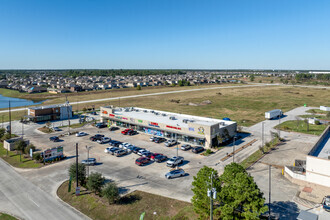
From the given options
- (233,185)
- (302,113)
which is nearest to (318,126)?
(302,113)

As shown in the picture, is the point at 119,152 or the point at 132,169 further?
the point at 119,152

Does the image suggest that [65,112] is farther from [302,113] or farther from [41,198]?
[302,113]

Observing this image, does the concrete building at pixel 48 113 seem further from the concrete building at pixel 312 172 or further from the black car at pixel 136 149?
the concrete building at pixel 312 172

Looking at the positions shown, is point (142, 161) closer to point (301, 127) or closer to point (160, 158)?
point (160, 158)

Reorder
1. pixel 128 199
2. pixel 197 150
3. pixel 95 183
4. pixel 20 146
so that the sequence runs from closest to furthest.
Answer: pixel 128 199
pixel 95 183
pixel 20 146
pixel 197 150

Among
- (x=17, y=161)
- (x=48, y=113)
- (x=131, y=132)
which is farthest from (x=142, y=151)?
(x=48, y=113)

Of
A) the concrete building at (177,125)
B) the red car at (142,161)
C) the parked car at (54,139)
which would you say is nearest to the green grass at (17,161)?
the parked car at (54,139)

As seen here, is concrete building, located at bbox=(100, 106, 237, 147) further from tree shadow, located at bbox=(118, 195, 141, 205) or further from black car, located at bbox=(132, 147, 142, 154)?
tree shadow, located at bbox=(118, 195, 141, 205)
